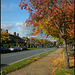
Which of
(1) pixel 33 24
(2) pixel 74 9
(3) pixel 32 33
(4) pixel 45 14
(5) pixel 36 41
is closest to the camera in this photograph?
(2) pixel 74 9

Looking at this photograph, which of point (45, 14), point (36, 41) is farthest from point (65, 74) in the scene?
point (36, 41)

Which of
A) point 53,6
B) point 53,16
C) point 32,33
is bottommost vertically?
point 32,33

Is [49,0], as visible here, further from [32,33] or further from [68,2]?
[32,33]

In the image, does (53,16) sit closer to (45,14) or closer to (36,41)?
(45,14)

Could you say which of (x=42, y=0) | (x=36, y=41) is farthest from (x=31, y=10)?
(x=36, y=41)

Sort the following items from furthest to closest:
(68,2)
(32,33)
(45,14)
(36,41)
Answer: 1. (36,41)
2. (32,33)
3. (45,14)
4. (68,2)

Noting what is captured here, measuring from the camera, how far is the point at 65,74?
6555 mm

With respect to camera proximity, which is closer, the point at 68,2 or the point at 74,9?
the point at 74,9

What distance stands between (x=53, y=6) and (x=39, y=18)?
1.42 metres

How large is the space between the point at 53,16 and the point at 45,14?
2.51ft

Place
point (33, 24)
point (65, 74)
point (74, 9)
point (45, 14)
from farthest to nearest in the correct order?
point (33, 24), point (45, 14), point (74, 9), point (65, 74)

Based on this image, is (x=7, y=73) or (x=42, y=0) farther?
(x=42, y=0)

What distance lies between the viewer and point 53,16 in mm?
8047

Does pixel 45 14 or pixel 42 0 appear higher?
pixel 42 0
